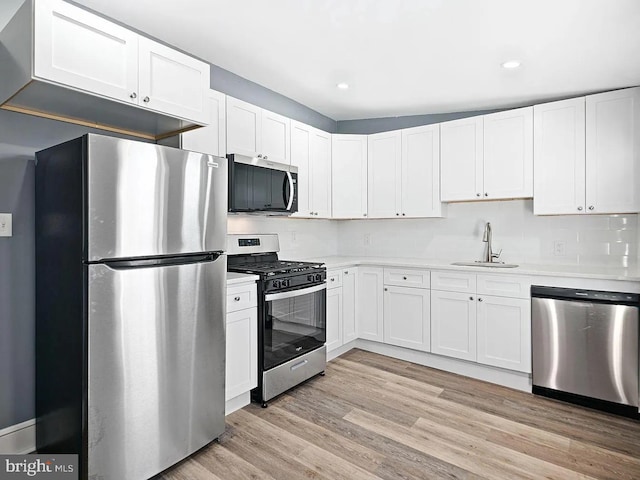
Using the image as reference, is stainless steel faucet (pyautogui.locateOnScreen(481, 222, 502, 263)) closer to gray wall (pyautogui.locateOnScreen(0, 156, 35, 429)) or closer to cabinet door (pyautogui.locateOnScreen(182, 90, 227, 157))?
cabinet door (pyautogui.locateOnScreen(182, 90, 227, 157))

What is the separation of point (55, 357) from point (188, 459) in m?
0.89

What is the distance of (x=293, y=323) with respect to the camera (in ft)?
9.47

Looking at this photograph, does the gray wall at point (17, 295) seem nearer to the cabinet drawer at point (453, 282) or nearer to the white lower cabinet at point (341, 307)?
the white lower cabinet at point (341, 307)

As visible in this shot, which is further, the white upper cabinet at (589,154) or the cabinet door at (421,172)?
the cabinet door at (421,172)

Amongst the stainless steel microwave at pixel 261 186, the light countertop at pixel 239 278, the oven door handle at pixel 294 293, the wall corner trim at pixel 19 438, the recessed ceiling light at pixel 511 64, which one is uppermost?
Answer: the recessed ceiling light at pixel 511 64

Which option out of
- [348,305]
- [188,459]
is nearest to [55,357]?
[188,459]

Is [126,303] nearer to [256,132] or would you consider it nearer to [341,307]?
[256,132]

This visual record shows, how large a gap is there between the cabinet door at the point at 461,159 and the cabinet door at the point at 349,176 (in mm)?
834

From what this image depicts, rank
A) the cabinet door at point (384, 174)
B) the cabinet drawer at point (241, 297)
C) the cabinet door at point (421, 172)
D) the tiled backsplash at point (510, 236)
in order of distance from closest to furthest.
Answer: the cabinet drawer at point (241, 297)
the tiled backsplash at point (510, 236)
the cabinet door at point (421, 172)
the cabinet door at point (384, 174)

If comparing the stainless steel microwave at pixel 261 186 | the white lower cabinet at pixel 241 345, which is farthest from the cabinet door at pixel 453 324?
the white lower cabinet at pixel 241 345

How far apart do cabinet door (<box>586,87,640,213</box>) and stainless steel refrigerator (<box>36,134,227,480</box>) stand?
2852 millimetres

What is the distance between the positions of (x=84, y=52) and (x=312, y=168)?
2161mm

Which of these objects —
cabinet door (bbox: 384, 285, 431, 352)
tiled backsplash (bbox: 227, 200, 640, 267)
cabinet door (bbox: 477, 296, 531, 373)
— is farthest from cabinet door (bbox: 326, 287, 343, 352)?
cabinet door (bbox: 477, 296, 531, 373)

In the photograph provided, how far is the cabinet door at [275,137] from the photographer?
3.07m
